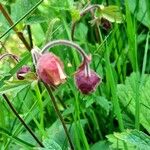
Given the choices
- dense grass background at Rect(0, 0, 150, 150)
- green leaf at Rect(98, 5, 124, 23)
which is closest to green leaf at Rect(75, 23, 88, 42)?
dense grass background at Rect(0, 0, 150, 150)

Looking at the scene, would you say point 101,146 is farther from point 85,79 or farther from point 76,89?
point 85,79

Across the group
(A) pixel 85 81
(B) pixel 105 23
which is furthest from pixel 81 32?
(A) pixel 85 81

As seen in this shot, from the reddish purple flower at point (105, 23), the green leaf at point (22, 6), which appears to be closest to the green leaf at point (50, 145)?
the green leaf at point (22, 6)

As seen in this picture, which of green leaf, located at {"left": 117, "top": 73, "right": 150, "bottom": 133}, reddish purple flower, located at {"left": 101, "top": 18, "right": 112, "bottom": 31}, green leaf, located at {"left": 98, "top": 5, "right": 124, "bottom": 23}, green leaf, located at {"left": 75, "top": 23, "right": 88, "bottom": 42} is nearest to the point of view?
green leaf, located at {"left": 98, "top": 5, "right": 124, "bottom": 23}

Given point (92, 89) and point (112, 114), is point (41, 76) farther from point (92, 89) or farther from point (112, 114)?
point (112, 114)

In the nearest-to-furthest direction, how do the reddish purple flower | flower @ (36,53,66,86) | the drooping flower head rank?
1. flower @ (36,53,66,86)
2. the drooping flower head
3. the reddish purple flower

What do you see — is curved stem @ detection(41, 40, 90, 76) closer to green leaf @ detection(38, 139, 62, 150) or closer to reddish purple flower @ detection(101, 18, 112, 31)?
green leaf @ detection(38, 139, 62, 150)
